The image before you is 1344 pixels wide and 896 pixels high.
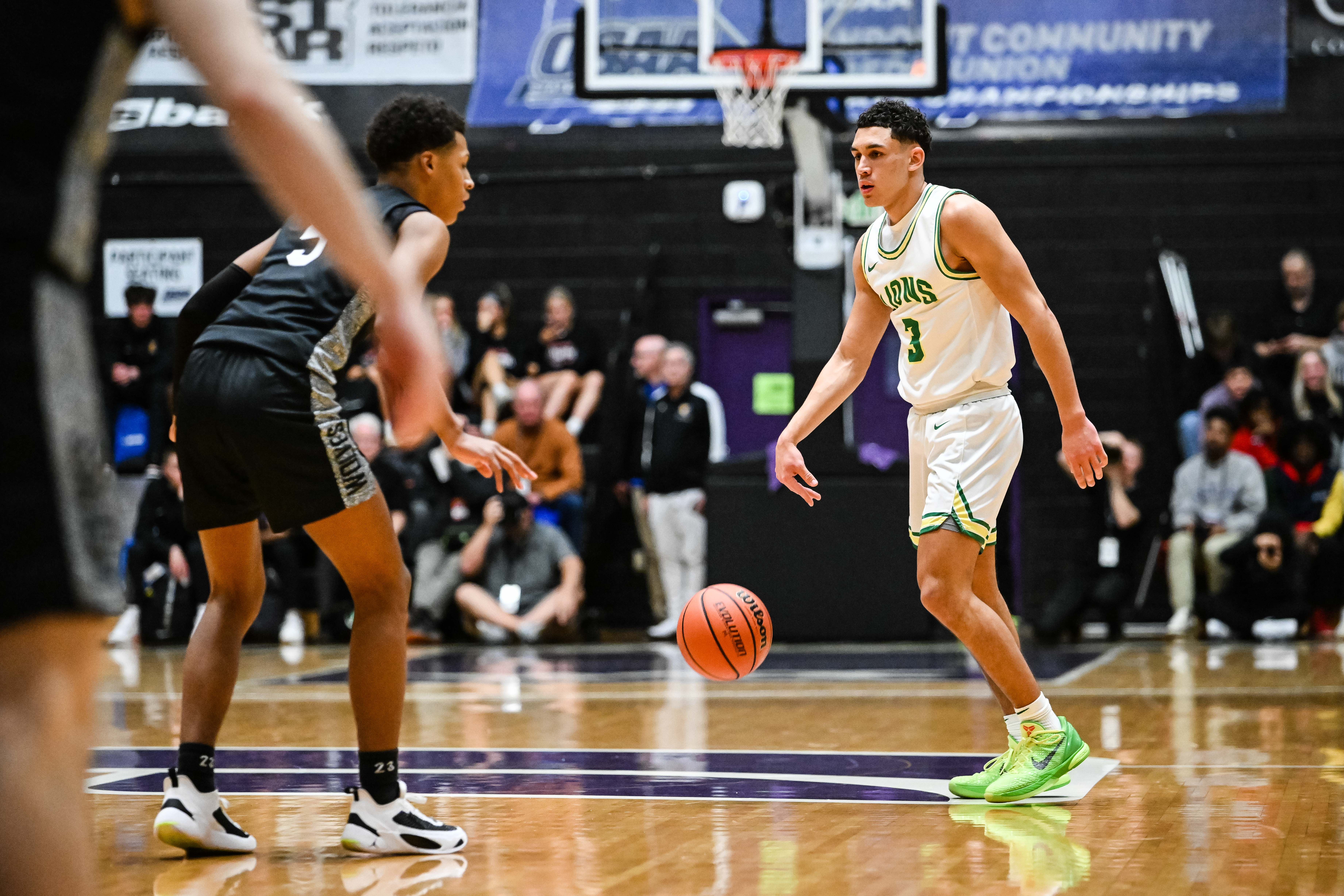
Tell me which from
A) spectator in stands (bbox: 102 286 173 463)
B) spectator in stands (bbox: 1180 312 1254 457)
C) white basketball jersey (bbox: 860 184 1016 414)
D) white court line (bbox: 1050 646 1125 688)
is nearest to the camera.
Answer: white basketball jersey (bbox: 860 184 1016 414)

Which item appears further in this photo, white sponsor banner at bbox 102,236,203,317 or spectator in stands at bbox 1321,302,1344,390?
white sponsor banner at bbox 102,236,203,317

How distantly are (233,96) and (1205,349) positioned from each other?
11.6m

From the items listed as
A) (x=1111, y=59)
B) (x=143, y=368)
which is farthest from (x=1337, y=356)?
(x=143, y=368)

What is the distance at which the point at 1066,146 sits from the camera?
13.0 m

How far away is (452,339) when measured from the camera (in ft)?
41.2

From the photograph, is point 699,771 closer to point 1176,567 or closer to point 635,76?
point 635,76

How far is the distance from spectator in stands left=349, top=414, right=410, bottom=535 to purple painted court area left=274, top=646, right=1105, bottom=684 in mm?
1396

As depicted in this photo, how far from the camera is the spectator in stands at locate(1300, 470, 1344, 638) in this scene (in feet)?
36.0

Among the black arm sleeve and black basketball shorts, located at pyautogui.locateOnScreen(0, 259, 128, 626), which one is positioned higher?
the black arm sleeve

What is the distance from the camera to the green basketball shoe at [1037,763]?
4.28 metres

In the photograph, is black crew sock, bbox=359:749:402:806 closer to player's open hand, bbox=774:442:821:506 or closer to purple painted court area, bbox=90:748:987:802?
purple painted court area, bbox=90:748:987:802

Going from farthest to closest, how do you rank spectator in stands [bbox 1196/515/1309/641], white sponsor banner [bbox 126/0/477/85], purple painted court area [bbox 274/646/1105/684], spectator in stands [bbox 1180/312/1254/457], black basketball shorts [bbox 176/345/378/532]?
white sponsor banner [bbox 126/0/477/85], spectator in stands [bbox 1180/312/1254/457], spectator in stands [bbox 1196/515/1309/641], purple painted court area [bbox 274/646/1105/684], black basketball shorts [bbox 176/345/378/532]

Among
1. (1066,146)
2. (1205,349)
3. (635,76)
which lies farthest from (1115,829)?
(1066,146)

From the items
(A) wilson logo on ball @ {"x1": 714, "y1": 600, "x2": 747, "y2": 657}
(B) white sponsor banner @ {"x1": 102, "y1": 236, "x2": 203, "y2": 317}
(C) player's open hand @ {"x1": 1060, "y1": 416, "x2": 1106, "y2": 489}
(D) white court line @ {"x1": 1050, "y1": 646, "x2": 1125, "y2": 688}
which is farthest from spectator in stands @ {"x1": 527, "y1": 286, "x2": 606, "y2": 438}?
(C) player's open hand @ {"x1": 1060, "y1": 416, "x2": 1106, "y2": 489}
